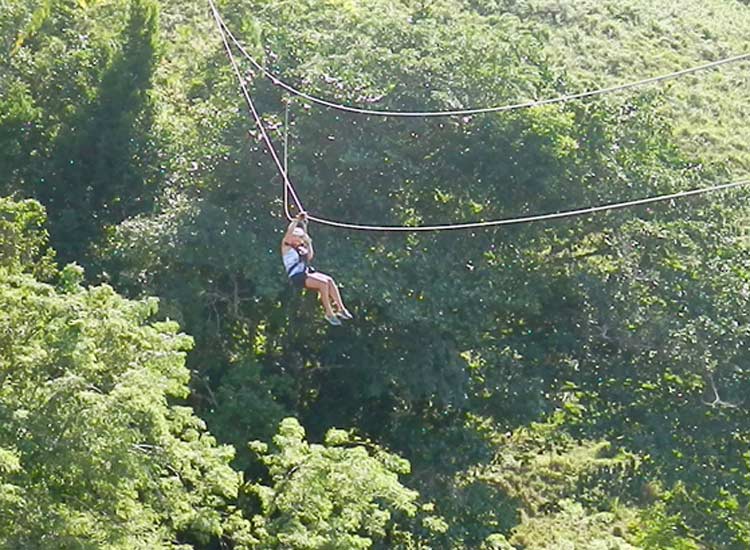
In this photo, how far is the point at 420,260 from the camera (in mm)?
14477

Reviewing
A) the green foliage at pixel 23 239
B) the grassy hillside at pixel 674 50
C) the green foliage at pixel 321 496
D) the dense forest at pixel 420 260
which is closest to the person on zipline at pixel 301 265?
the green foliage at pixel 321 496

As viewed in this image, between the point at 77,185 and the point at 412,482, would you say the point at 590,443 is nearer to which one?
the point at 412,482

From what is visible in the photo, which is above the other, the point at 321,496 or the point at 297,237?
the point at 297,237

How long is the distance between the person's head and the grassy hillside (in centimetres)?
1267

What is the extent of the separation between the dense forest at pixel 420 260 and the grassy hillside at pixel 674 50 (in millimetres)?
7202

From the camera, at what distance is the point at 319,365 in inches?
602

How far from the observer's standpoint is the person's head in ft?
34.4

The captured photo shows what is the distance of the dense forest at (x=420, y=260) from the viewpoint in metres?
14.1

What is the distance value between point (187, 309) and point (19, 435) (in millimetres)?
4643

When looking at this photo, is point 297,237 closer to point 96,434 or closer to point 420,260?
point 96,434

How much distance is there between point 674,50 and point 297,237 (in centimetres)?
1967

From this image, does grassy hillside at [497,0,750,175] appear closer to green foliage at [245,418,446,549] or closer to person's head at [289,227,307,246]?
green foliage at [245,418,446,549]

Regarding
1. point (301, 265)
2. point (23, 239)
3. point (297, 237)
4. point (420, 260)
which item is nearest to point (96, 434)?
point (301, 265)

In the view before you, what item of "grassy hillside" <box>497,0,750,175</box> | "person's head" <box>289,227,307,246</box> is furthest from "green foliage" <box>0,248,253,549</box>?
"grassy hillside" <box>497,0,750,175</box>
